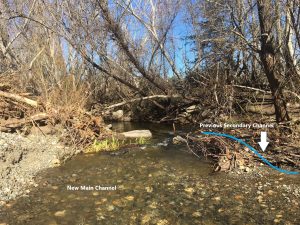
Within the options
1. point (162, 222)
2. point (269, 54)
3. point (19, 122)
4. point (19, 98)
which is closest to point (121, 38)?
point (19, 98)

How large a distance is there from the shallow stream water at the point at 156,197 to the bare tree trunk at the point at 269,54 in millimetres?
1911

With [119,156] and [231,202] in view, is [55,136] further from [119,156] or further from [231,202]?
[231,202]

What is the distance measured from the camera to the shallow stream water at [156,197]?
15.3 ft

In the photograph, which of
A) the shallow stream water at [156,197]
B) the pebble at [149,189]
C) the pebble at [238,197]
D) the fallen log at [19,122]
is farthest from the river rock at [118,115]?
the pebble at [238,197]

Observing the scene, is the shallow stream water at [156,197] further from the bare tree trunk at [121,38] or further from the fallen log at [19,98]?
the bare tree trunk at [121,38]

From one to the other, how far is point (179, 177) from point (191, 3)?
8.58m

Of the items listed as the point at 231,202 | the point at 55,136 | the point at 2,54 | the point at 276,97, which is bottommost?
the point at 231,202

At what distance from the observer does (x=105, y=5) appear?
11656 mm

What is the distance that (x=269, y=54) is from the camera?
7547 mm

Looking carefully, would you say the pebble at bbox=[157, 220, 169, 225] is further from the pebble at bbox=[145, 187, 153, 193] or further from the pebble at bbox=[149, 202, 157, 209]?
the pebble at bbox=[145, 187, 153, 193]

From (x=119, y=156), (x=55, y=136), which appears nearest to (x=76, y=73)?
(x=55, y=136)

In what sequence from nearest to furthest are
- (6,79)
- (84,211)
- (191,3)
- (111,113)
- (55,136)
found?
(84,211) → (55,136) → (6,79) → (191,3) → (111,113)

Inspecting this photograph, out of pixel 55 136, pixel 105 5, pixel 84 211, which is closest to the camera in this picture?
pixel 84 211

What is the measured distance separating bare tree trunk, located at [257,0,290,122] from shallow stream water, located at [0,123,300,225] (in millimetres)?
1911
